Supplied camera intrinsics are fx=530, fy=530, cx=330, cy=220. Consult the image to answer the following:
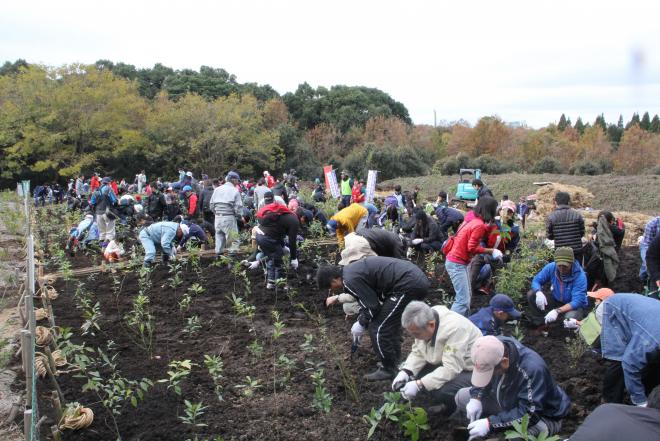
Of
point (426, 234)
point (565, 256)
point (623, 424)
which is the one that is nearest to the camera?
point (623, 424)

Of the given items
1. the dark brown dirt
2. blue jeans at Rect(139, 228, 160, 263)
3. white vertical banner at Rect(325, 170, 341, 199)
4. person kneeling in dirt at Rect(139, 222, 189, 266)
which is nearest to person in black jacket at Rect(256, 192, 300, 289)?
the dark brown dirt

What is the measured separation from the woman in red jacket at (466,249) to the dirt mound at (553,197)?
38.1 feet

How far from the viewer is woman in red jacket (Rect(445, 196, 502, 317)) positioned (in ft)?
18.5

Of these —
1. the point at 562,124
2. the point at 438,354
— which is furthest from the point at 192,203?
Answer: the point at 562,124

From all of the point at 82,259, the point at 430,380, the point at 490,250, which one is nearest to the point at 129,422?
the point at 430,380

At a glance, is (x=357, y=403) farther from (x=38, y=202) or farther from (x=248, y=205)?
(x=38, y=202)

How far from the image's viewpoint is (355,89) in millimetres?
43625

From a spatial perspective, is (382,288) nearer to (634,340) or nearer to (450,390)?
(450,390)

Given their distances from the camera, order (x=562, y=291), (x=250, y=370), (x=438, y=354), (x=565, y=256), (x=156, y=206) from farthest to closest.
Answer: (x=156, y=206)
(x=562, y=291)
(x=565, y=256)
(x=250, y=370)
(x=438, y=354)

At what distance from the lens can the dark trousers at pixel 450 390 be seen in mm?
4016

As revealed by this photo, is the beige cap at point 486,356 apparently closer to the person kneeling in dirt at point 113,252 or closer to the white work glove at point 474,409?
the white work glove at point 474,409

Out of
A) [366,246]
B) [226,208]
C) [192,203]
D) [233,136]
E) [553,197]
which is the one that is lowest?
[553,197]

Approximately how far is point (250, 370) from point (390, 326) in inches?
60.4

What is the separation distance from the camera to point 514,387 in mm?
3381
